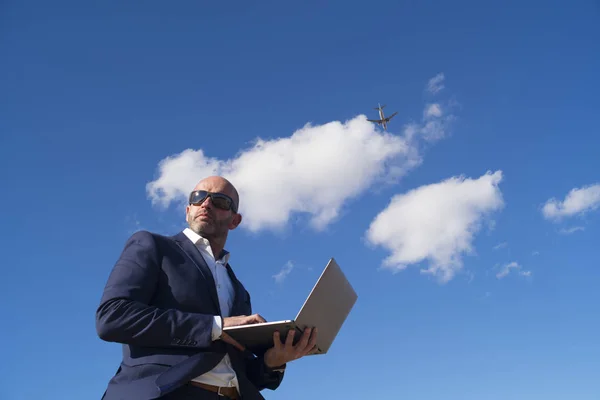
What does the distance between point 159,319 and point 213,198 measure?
1.88 m

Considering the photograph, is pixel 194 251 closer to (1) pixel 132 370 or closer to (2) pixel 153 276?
(2) pixel 153 276

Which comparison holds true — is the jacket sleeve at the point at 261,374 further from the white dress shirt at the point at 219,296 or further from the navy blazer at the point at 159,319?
the white dress shirt at the point at 219,296

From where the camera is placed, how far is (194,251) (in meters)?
5.10

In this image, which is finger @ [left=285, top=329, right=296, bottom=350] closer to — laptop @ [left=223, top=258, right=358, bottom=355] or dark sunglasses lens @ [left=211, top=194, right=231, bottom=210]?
laptop @ [left=223, top=258, right=358, bottom=355]

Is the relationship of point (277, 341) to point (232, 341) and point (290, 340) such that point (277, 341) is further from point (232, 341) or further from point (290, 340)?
point (232, 341)

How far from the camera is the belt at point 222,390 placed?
435 cm

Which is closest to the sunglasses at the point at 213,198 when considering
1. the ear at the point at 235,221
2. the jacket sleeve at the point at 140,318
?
the ear at the point at 235,221

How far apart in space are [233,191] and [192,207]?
545 mm

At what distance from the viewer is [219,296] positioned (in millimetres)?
5016

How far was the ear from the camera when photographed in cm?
604

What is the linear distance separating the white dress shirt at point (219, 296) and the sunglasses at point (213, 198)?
390 millimetres

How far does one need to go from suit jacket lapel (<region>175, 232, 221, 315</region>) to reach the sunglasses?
0.59 meters

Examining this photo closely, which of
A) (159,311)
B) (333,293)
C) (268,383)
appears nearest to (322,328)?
(333,293)

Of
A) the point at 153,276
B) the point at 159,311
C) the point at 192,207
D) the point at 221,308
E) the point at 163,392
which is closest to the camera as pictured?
the point at 163,392
